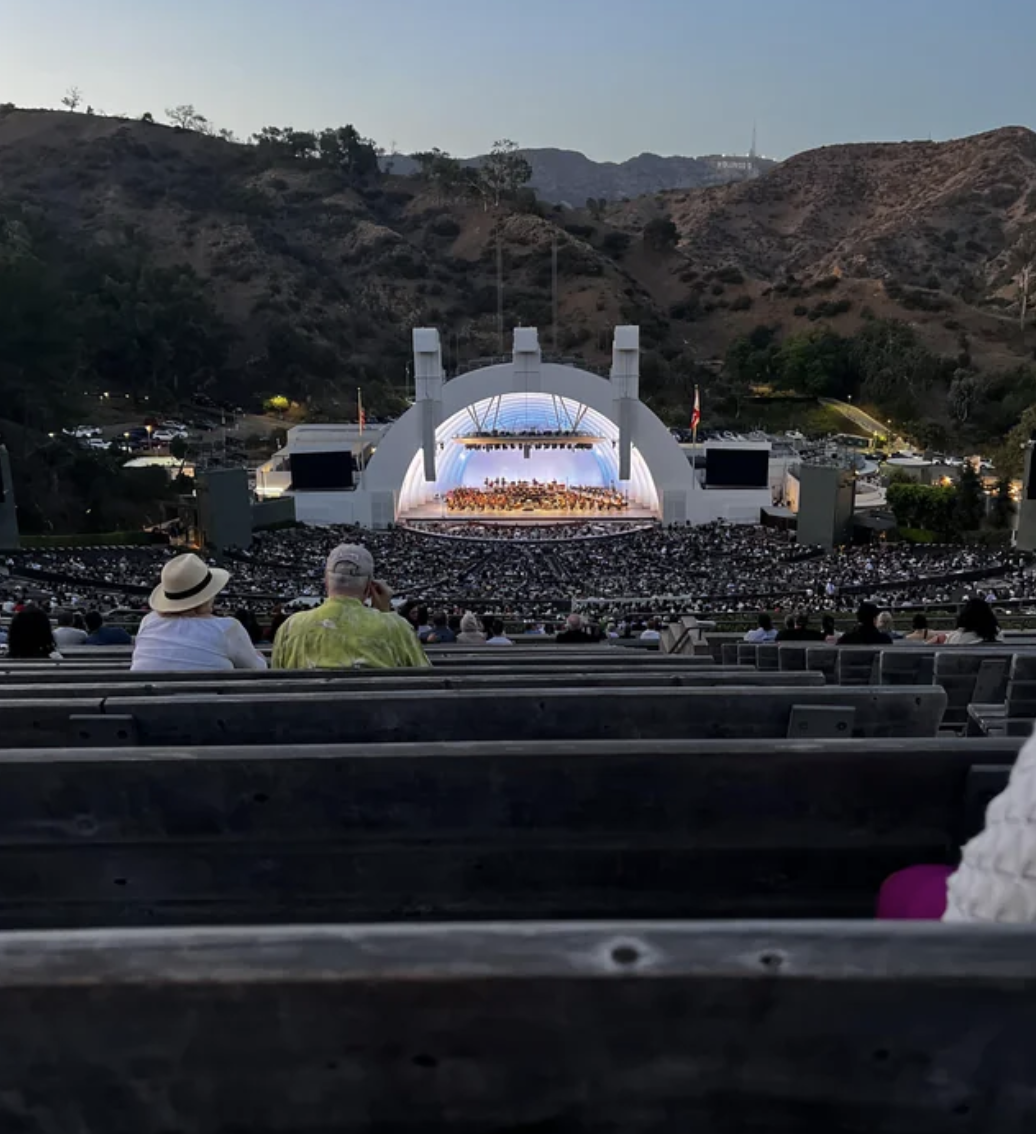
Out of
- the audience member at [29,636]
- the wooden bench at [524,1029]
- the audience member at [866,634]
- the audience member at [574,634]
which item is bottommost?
the audience member at [574,634]

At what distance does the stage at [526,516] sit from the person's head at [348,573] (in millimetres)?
35807

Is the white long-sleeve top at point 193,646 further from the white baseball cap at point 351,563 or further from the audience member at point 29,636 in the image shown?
the audience member at point 29,636

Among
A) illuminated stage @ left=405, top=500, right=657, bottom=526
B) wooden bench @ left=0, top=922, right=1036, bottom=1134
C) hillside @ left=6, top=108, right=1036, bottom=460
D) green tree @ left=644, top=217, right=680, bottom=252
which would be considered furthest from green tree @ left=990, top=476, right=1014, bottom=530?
green tree @ left=644, top=217, right=680, bottom=252

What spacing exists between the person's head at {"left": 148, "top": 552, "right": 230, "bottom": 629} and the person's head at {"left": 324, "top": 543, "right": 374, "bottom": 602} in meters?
0.44

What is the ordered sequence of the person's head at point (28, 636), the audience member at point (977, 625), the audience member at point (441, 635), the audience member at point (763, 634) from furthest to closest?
the audience member at point (763, 634) < the audience member at point (441, 635) < the audience member at point (977, 625) < the person's head at point (28, 636)

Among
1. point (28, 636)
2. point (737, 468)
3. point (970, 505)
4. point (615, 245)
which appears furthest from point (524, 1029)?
point (615, 245)

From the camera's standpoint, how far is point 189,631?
3.96m

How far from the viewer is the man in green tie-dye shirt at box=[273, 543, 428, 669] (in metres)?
3.90

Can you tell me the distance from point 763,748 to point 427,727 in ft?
2.98

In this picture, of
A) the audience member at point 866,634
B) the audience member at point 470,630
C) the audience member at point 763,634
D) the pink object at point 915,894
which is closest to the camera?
the pink object at point 915,894

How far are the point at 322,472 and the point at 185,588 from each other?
37418 millimetres

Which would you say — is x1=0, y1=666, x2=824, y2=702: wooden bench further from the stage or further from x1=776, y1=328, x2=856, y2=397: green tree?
x1=776, y1=328, x2=856, y2=397: green tree

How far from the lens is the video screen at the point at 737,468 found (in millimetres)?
39469

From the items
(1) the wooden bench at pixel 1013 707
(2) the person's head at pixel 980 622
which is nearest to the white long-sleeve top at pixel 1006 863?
(1) the wooden bench at pixel 1013 707
